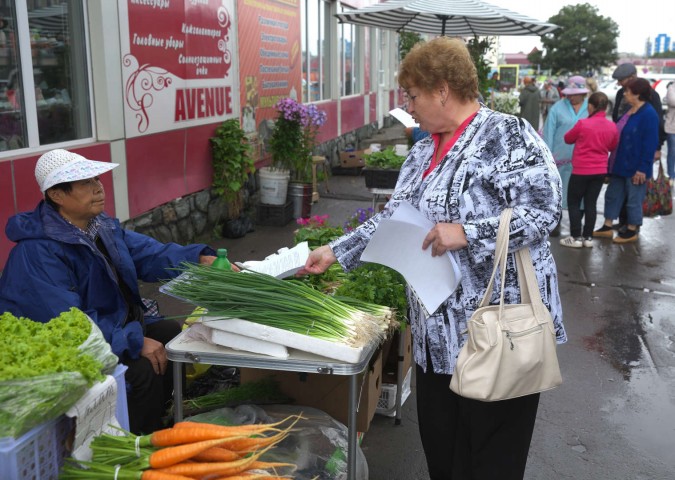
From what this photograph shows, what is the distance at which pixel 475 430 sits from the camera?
2.63m

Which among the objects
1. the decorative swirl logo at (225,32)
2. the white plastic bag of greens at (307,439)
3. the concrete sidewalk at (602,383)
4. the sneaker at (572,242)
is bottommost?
the concrete sidewalk at (602,383)

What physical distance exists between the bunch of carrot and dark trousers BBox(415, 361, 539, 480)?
0.93 meters

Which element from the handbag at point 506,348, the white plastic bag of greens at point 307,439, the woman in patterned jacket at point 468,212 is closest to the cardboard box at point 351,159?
the white plastic bag of greens at point 307,439

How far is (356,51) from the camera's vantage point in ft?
55.9

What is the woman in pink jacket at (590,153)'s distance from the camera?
8.15 meters

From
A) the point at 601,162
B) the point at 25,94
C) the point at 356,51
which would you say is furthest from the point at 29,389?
the point at 356,51

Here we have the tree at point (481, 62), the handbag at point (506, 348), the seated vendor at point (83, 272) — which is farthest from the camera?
the tree at point (481, 62)

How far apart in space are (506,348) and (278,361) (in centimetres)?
85

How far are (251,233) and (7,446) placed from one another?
7.19 m

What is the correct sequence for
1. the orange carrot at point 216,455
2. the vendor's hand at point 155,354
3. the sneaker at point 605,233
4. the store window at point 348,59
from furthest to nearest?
the store window at point 348,59 < the sneaker at point 605,233 < the vendor's hand at point 155,354 < the orange carrot at point 216,455

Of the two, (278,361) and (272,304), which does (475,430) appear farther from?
(272,304)

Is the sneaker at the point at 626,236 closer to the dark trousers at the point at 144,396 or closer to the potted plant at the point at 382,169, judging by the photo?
the potted plant at the point at 382,169

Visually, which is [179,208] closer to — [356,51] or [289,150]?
[289,150]

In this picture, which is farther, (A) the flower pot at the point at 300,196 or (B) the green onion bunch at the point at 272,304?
(A) the flower pot at the point at 300,196
